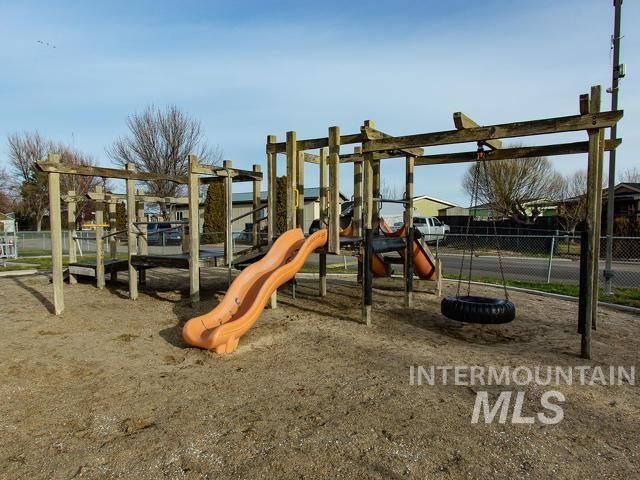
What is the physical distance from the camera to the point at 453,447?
2.88 m

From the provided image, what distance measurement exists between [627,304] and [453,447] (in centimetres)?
685

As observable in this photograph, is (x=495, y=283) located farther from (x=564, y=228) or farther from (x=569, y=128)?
(x=564, y=228)

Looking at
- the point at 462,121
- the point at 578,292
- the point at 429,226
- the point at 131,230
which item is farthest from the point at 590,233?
the point at 429,226

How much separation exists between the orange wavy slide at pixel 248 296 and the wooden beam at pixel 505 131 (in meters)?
1.76

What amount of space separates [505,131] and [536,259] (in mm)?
15998

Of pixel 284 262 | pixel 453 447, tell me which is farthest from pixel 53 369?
pixel 453 447

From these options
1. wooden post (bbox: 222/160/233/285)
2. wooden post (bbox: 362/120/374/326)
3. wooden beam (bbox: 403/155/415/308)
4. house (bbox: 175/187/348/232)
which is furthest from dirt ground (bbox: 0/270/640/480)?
house (bbox: 175/187/348/232)

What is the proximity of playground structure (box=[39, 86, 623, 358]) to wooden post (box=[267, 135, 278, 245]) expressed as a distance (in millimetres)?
17

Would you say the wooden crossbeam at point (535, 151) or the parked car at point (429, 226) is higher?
the wooden crossbeam at point (535, 151)

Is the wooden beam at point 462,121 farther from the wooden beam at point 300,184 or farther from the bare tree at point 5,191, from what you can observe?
the bare tree at point 5,191

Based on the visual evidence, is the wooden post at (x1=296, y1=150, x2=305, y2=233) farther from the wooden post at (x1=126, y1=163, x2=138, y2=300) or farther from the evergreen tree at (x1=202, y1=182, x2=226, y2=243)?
the evergreen tree at (x1=202, y1=182, x2=226, y2=243)

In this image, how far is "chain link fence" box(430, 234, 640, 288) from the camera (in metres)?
12.2

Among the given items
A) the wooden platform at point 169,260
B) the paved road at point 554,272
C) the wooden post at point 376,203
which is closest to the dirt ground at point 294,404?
the wooden platform at point 169,260

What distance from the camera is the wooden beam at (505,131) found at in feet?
15.3
